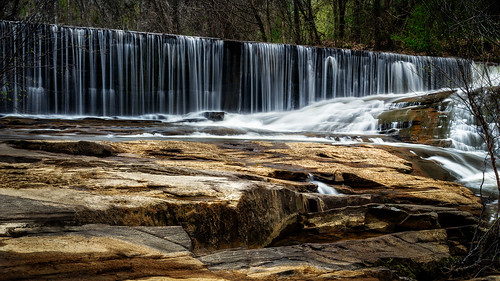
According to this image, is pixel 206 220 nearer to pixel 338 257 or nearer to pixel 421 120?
pixel 338 257

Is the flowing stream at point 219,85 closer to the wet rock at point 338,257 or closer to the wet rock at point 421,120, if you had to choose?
the wet rock at point 421,120

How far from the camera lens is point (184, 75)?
15469 millimetres

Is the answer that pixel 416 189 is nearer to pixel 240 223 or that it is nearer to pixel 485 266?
pixel 485 266

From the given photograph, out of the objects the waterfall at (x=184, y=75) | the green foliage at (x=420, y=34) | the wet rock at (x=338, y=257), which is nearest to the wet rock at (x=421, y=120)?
the waterfall at (x=184, y=75)

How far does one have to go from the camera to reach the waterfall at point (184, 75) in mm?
13344

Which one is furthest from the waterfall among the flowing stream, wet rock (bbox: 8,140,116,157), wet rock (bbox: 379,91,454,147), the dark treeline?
wet rock (bbox: 8,140,116,157)

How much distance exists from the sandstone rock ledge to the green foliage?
1603 cm

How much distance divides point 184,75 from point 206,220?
1263cm

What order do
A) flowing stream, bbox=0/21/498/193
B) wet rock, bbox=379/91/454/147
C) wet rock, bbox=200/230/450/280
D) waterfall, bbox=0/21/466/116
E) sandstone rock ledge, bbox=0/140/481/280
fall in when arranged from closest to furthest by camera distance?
sandstone rock ledge, bbox=0/140/481/280, wet rock, bbox=200/230/450/280, wet rock, bbox=379/91/454/147, flowing stream, bbox=0/21/498/193, waterfall, bbox=0/21/466/116

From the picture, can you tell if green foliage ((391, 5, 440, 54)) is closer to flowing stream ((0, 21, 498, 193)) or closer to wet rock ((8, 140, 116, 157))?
flowing stream ((0, 21, 498, 193))

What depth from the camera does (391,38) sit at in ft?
72.0

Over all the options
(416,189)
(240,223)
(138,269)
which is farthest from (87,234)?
(416,189)

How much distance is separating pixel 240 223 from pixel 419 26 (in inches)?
806

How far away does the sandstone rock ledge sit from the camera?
7.96 feet
